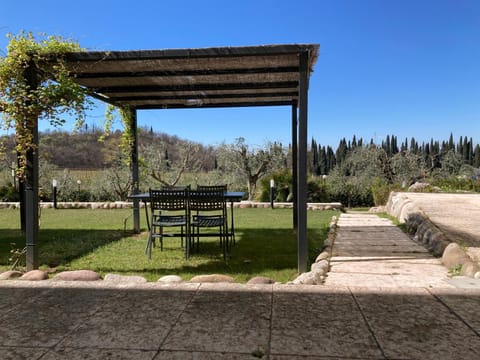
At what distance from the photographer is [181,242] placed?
5441 mm

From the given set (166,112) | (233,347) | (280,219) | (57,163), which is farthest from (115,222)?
(57,163)

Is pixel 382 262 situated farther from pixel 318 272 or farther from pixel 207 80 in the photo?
pixel 207 80

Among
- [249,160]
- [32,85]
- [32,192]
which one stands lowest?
[32,192]

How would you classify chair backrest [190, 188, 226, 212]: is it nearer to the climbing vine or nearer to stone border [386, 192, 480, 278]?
the climbing vine

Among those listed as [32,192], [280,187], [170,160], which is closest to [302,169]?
[32,192]

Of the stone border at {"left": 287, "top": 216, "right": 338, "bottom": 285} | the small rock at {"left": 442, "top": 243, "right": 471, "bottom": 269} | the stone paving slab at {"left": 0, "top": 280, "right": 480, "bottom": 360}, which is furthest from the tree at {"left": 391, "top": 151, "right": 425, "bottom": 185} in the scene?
the stone paving slab at {"left": 0, "top": 280, "right": 480, "bottom": 360}

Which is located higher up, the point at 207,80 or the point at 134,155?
the point at 207,80

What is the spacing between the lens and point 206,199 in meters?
4.54

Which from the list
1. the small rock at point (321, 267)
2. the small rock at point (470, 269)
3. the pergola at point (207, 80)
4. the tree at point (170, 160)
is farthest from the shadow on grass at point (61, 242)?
the tree at point (170, 160)

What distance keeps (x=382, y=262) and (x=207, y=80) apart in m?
3.25

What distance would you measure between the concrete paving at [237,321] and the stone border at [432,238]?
1.80ft

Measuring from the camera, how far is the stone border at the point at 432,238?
10.8 feet

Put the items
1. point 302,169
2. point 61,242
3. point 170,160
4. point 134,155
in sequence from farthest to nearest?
point 170,160
point 134,155
point 61,242
point 302,169

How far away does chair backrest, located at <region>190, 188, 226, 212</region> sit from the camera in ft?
14.8
